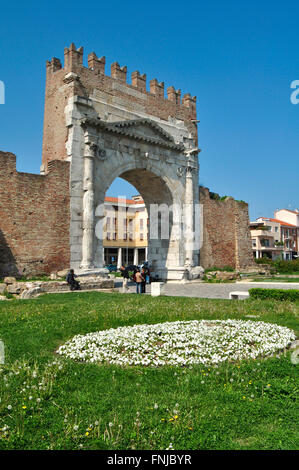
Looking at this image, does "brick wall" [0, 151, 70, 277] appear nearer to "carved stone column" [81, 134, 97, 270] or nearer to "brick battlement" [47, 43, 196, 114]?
"carved stone column" [81, 134, 97, 270]

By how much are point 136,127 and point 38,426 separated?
18.6 m

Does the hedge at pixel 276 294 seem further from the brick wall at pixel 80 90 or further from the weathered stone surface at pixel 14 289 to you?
the brick wall at pixel 80 90

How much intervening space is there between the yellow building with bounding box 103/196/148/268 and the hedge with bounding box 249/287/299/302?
1560 inches

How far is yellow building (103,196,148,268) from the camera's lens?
52625 millimetres

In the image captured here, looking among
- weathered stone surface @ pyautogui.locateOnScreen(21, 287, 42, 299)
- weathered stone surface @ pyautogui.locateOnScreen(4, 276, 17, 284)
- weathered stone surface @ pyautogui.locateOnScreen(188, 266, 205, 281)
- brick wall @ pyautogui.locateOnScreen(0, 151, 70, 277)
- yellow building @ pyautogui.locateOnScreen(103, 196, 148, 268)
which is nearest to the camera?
weathered stone surface @ pyautogui.locateOnScreen(21, 287, 42, 299)

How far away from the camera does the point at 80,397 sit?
4.10 metres

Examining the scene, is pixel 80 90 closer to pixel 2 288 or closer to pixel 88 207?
pixel 88 207

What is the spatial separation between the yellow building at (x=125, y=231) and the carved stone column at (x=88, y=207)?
108 feet

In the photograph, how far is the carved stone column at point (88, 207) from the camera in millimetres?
17547

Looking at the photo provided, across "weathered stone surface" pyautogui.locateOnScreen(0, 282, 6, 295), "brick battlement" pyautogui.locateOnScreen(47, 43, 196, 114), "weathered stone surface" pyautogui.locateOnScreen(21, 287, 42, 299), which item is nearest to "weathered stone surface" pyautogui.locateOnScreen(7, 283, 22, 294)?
"weathered stone surface" pyautogui.locateOnScreen(0, 282, 6, 295)

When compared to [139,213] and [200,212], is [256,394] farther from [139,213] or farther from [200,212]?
[139,213]

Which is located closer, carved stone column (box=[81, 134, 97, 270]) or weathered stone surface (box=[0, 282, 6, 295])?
weathered stone surface (box=[0, 282, 6, 295])

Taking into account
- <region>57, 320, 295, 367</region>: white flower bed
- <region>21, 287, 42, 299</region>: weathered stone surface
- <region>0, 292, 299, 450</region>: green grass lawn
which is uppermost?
<region>21, 287, 42, 299</region>: weathered stone surface

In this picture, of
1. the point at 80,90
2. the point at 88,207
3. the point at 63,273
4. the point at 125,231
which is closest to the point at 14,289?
the point at 63,273
